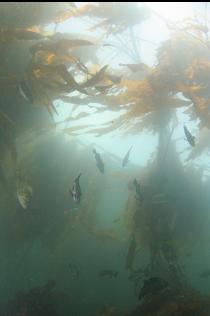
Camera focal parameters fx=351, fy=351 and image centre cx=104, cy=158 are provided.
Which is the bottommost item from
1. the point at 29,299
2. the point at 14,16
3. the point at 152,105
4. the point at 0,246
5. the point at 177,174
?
the point at 29,299

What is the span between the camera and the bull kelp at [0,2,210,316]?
195 inches

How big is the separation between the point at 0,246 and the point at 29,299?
242 centimetres

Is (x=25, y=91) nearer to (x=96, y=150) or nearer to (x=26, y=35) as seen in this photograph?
(x=26, y=35)

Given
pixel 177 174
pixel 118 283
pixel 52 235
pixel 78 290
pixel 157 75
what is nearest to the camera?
pixel 157 75

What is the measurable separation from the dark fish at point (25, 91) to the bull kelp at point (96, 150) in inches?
0.8

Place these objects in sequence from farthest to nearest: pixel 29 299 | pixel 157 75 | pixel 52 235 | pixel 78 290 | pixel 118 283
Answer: pixel 118 283 → pixel 78 290 → pixel 29 299 → pixel 52 235 → pixel 157 75

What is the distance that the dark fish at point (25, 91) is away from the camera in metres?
4.34

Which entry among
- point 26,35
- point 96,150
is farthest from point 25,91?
point 96,150

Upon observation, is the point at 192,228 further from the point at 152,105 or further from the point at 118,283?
the point at 118,283

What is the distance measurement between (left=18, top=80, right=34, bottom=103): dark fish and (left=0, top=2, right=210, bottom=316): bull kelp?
20mm

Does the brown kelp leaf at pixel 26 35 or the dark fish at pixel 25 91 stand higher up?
the brown kelp leaf at pixel 26 35

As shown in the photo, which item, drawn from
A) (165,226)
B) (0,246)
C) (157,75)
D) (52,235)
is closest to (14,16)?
(157,75)

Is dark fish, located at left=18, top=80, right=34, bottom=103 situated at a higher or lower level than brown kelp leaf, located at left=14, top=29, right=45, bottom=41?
lower

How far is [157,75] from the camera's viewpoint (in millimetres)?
6125
